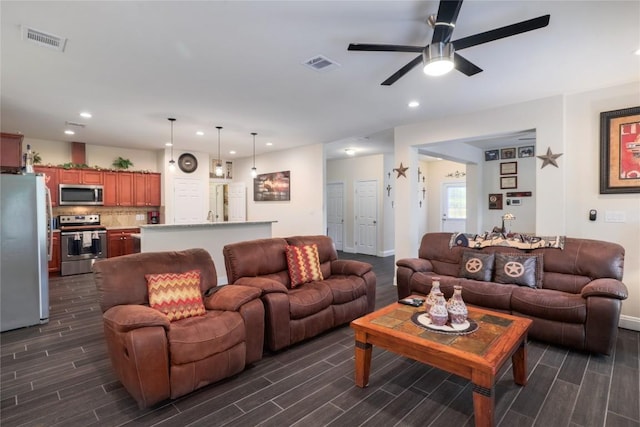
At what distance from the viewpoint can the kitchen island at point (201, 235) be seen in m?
4.51

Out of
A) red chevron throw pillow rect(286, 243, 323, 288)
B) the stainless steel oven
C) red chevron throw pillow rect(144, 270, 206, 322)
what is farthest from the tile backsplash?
red chevron throw pillow rect(144, 270, 206, 322)

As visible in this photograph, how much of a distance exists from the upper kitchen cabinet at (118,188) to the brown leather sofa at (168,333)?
16.6ft

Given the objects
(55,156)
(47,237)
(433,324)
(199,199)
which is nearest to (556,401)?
(433,324)

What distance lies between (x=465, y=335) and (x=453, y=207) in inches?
293

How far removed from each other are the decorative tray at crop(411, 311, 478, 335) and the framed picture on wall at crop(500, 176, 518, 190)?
5847 mm

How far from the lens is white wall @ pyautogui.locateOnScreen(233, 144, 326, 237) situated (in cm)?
690

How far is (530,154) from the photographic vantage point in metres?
6.91

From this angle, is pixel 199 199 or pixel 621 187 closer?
pixel 621 187

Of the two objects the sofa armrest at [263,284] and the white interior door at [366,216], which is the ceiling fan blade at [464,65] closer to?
the sofa armrest at [263,284]

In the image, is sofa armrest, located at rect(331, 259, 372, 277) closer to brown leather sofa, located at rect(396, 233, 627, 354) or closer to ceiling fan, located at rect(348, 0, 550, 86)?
brown leather sofa, located at rect(396, 233, 627, 354)

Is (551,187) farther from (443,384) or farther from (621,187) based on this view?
(443,384)

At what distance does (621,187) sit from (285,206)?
5826 mm

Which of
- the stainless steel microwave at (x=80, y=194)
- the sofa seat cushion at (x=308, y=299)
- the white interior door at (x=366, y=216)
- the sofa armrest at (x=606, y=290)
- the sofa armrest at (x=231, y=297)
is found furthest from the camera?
the white interior door at (x=366, y=216)

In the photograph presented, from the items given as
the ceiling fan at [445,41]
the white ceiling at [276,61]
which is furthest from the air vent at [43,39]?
the ceiling fan at [445,41]
